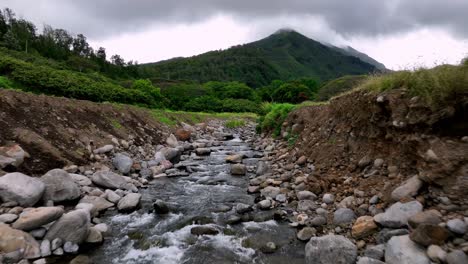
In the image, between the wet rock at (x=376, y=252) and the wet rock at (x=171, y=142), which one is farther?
the wet rock at (x=171, y=142)

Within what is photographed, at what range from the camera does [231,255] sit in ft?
19.4

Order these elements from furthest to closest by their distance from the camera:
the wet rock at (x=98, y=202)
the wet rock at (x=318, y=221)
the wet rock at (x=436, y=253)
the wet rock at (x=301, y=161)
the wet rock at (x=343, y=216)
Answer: the wet rock at (x=301, y=161), the wet rock at (x=98, y=202), the wet rock at (x=318, y=221), the wet rock at (x=343, y=216), the wet rock at (x=436, y=253)

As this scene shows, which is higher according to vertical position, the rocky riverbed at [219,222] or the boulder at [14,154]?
the boulder at [14,154]

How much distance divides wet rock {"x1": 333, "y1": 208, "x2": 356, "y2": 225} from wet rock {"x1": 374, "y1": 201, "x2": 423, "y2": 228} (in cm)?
79

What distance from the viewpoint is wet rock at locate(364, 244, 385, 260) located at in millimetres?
5047

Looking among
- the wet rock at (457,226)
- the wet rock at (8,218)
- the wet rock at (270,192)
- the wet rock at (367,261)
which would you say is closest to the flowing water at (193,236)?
the wet rock at (270,192)

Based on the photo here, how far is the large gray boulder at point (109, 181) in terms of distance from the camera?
9102 millimetres

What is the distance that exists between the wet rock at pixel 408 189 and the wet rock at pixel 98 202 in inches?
280

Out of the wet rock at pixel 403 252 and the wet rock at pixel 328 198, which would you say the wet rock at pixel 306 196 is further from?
the wet rock at pixel 403 252

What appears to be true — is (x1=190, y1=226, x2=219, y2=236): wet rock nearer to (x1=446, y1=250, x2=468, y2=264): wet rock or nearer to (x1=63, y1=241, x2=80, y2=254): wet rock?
(x1=63, y1=241, x2=80, y2=254): wet rock

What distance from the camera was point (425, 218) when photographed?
16.1ft

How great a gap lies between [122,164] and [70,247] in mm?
5739

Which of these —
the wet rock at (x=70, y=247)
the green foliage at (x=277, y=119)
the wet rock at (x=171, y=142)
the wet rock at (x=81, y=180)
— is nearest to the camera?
the wet rock at (x=70, y=247)

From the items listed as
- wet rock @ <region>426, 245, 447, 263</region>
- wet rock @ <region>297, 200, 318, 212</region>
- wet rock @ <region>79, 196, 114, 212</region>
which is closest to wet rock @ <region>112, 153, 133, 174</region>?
wet rock @ <region>79, 196, 114, 212</region>
